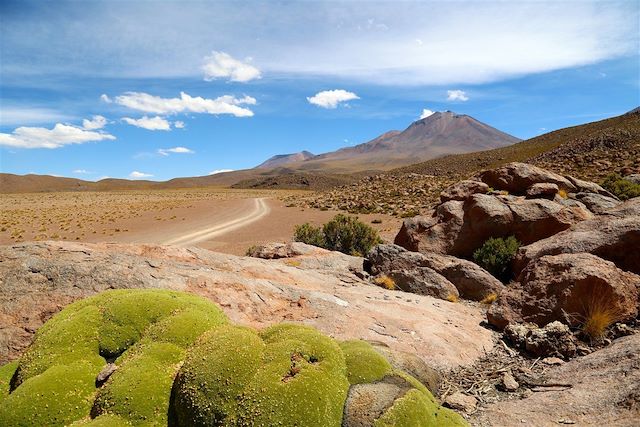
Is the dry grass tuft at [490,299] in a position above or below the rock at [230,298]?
below

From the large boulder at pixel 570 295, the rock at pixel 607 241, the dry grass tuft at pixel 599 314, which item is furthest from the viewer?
the rock at pixel 607 241

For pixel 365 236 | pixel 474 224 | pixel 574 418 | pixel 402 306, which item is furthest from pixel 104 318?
pixel 365 236

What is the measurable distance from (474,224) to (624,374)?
10.8m

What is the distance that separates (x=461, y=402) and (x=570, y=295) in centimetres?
453

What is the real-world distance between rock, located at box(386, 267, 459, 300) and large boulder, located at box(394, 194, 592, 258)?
14.4 ft

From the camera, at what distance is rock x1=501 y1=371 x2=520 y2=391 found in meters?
6.68

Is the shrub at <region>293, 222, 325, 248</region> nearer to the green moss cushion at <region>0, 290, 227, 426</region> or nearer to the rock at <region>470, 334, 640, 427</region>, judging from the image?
the rock at <region>470, 334, 640, 427</region>

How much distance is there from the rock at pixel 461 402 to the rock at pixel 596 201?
14526 millimetres

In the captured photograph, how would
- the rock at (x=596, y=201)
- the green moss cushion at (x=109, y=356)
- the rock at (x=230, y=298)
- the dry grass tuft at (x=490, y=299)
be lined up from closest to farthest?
the green moss cushion at (x=109, y=356)
the rock at (x=230, y=298)
the dry grass tuft at (x=490, y=299)
the rock at (x=596, y=201)

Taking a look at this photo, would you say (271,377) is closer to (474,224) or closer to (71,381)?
(71,381)

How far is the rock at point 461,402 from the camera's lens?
5945mm

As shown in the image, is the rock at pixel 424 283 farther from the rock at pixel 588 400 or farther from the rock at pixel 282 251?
the rock at pixel 588 400

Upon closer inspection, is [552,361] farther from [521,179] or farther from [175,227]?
[175,227]

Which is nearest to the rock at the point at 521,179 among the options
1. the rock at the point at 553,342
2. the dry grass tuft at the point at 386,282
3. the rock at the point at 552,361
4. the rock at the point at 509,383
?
the dry grass tuft at the point at 386,282
